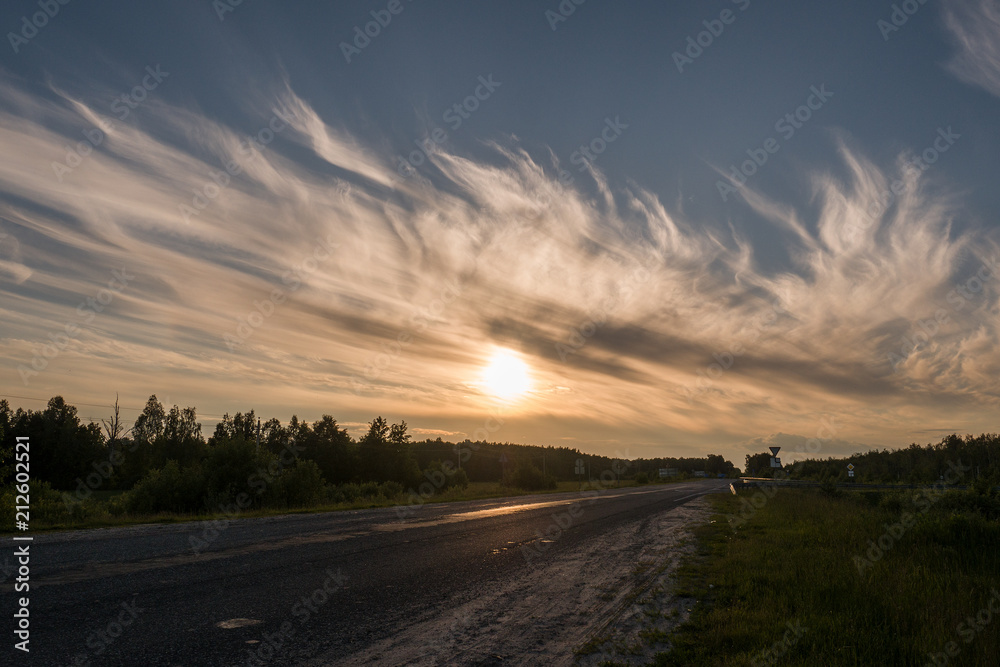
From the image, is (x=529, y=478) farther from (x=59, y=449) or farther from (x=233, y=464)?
(x=59, y=449)

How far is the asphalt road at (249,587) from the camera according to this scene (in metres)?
5.26

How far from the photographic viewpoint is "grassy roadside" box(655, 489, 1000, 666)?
234 inches

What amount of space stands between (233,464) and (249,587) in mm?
21758

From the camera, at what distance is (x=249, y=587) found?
7723 millimetres

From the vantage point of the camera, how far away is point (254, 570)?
886 cm

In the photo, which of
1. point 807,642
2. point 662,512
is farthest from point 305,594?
point 662,512

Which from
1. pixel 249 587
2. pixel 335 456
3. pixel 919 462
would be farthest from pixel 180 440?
pixel 919 462

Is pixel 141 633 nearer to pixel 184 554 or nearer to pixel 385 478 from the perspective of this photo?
pixel 184 554

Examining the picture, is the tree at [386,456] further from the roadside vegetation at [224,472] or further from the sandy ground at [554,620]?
the sandy ground at [554,620]

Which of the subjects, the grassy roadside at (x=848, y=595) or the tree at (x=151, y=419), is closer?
the grassy roadside at (x=848, y=595)

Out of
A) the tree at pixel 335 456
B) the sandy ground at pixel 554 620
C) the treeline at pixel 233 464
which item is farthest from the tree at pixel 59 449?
the sandy ground at pixel 554 620

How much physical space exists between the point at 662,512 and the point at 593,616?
19.6 m

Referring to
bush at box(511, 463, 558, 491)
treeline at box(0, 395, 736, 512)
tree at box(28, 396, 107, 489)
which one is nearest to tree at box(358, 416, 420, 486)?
treeline at box(0, 395, 736, 512)

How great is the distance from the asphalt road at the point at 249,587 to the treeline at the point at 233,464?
12440 millimetres
